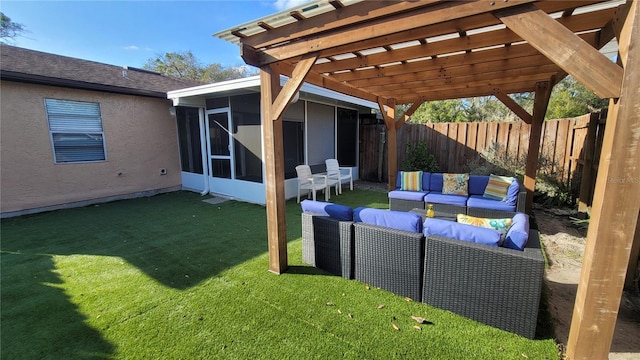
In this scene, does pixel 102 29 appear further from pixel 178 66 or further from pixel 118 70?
pixel 178 66

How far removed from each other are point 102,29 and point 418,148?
12334 millimetres

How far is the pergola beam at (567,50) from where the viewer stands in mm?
1565

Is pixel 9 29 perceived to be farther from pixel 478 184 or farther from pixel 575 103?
pixel 575 103

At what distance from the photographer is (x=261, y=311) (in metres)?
2.52

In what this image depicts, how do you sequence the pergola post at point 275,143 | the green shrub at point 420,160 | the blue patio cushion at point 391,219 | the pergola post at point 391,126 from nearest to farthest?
the blue patio cushion at point 391,219 < the pergola post at point 275,143 < the pergola post at point 391,126 < the green shrub at point 420,160

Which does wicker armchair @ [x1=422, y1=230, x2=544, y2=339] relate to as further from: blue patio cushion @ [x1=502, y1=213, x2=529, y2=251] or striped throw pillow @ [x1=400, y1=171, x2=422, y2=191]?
striped throw pillow @ [x1=400, y1=171, x2=422, y2=191]

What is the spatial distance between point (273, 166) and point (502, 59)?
3.14 meters

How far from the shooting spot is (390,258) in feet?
8.93

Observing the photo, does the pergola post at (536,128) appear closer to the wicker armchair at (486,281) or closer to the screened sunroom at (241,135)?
the wicker armchair at (486,281)

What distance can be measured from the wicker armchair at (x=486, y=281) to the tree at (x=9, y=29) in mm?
21282

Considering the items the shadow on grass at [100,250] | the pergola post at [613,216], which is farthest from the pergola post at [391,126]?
the pergola post at [613,216]

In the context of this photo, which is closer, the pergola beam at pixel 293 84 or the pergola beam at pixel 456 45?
the pergola beam at pixel 456 45

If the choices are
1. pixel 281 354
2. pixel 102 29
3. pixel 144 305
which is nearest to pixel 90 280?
pixel 144 305

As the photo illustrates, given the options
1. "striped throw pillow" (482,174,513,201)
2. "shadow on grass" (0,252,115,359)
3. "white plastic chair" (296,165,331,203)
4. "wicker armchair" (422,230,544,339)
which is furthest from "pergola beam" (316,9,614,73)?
"shadow on grass" (0,252,115,359)
